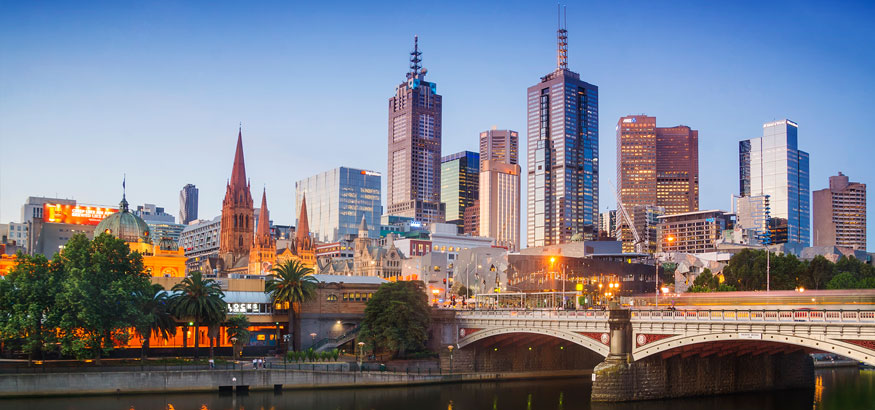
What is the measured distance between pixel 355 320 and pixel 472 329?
21.0 m

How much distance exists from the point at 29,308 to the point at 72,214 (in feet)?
396

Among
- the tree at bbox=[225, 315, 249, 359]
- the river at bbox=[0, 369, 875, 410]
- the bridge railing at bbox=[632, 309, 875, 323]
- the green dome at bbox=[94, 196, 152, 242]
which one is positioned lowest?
the river at bbox=[0, 369, 875, 410]

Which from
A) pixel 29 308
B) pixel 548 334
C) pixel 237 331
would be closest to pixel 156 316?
pixel 237 331

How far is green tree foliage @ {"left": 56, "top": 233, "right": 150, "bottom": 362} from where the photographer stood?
278ft

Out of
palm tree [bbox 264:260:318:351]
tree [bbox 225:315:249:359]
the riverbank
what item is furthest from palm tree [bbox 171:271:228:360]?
the riverbank

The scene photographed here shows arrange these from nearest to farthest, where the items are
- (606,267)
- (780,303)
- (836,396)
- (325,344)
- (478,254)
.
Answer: (836,396) → (780,303) → (325,344) → (606,267) → (478,254)

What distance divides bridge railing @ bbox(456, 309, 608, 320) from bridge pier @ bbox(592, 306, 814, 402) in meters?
4.28

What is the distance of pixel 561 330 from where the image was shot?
286 ft

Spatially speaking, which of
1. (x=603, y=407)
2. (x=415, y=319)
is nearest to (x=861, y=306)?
(x=603, y=407)

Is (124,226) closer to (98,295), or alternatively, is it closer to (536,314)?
(98,295)

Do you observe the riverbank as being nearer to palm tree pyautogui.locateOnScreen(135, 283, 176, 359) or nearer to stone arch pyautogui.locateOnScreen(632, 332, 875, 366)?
palm tree pyautogui.locateOnScreen(135, 283, 176, 359)

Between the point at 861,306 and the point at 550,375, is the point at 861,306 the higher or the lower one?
the higher one

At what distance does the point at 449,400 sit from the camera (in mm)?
86000

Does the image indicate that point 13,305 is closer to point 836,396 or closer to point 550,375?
point 550,375
